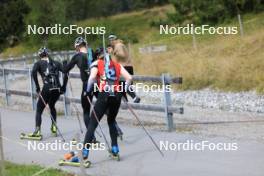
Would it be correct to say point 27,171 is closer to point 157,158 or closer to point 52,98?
point 157,158

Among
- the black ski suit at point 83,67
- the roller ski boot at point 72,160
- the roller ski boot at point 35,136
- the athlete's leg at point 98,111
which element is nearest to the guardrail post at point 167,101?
the black ski suit at point 83,67

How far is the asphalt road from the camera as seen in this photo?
32.3ft

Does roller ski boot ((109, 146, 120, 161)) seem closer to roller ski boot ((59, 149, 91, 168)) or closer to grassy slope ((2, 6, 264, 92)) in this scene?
roller ski boot ((59, 149, 91, 168))

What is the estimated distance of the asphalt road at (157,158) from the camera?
9844mm

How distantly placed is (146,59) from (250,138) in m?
15.1

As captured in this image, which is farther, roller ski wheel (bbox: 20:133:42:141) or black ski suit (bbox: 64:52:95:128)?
roller ski wheel (bbox: 20:133:42:141)

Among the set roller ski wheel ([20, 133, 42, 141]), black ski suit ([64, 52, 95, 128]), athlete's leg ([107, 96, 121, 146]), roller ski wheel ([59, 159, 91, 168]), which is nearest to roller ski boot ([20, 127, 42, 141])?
roller ski wheel ([20, 133, 42, 141])

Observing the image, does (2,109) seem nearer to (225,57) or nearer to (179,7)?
(225,57)

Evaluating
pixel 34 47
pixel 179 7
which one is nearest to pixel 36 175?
pixel 179 7

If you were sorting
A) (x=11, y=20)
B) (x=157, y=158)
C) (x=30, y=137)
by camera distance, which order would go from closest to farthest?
1. (x=157, y=158)
2. (x=30, y=137)
3. (x=11, y=20)

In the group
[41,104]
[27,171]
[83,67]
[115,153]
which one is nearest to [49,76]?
[41,104]

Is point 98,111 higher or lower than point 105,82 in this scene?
lower

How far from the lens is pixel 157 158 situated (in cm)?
1091

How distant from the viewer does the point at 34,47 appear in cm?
5425
